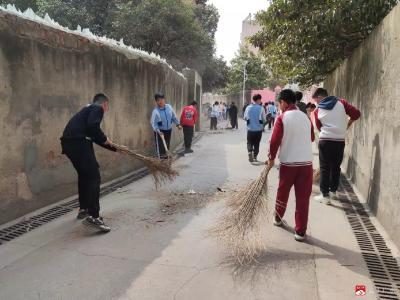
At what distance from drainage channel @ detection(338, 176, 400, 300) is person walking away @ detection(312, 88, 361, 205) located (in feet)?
1.67

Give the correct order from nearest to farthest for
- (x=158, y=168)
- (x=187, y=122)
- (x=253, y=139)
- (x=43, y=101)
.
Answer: (x=43, y=101) → (x=158, y=168) → (x=253, y=139) → (x=187, y=122)

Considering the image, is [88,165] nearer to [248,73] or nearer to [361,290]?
[361,290]

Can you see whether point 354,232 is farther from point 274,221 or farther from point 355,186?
point 355,186

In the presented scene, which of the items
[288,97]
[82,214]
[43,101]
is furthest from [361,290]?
[43,101]

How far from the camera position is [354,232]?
16.4ft

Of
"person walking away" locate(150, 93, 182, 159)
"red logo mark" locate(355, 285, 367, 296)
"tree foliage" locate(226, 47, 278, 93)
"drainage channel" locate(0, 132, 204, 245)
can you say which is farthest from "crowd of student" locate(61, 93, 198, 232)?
"tree foliage" locate(226, 47, 278, 93)

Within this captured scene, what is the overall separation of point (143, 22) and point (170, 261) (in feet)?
62.4

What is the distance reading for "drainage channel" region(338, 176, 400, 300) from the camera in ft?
11.7

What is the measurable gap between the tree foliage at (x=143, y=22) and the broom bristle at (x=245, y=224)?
17.9 metres

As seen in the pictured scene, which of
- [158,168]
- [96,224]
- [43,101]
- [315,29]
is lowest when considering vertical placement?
[96,224]

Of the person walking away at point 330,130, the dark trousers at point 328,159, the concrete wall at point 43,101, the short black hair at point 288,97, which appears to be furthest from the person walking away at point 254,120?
the short black hair at point 288,97

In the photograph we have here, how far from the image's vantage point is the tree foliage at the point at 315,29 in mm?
6883

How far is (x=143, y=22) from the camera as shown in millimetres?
21344

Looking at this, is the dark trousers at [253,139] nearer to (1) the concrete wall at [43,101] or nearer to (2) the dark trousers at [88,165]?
(1) the concrete wall at [43,101]
